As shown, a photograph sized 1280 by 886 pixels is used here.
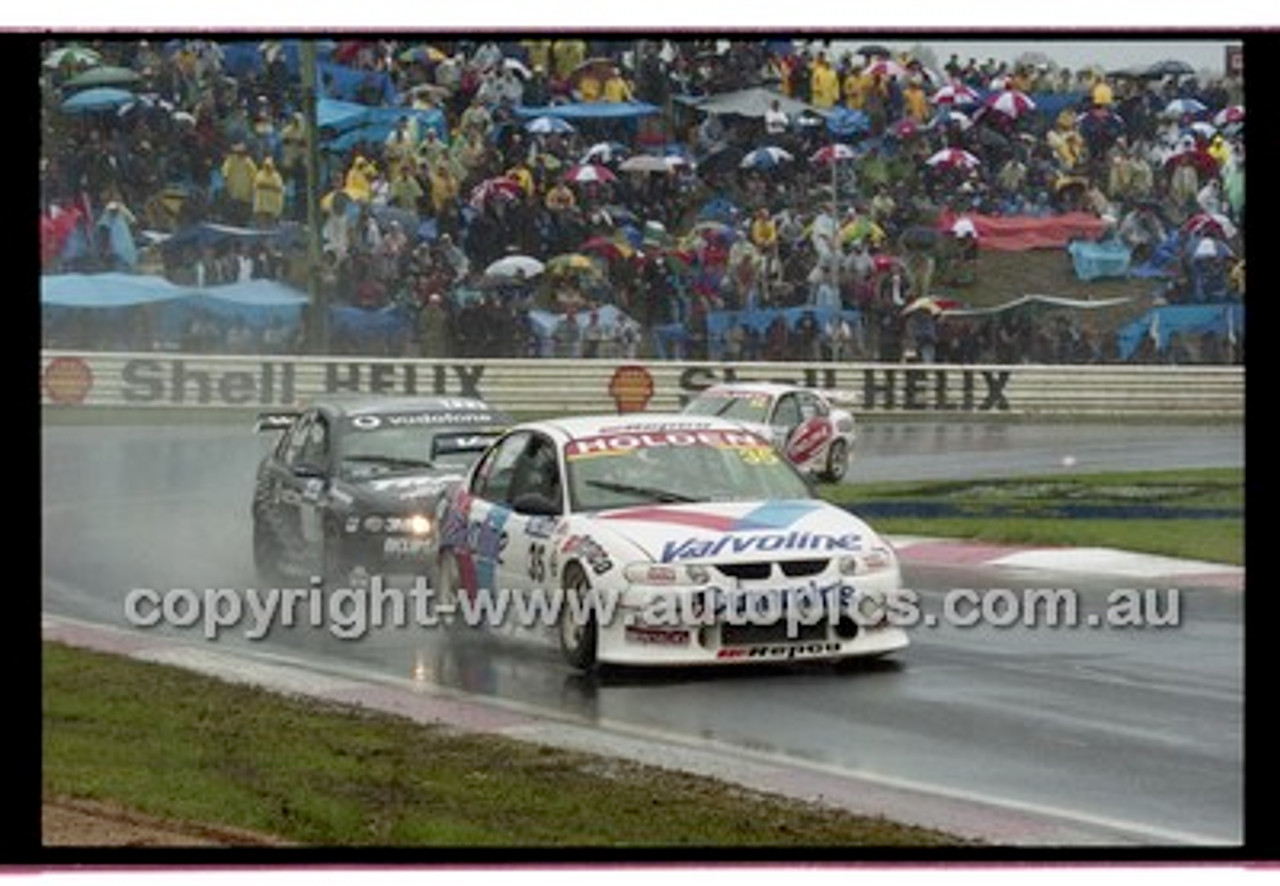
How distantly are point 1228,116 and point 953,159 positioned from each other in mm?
5957

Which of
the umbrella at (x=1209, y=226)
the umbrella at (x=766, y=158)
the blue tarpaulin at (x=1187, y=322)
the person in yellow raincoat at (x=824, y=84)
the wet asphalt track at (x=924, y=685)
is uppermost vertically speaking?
the person in yellow raincoat at (x=824, y=84)

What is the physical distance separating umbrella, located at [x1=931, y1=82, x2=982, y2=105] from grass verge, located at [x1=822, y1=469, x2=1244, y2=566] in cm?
342

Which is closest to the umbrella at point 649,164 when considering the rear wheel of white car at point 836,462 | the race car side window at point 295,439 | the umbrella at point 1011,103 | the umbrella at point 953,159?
the umbrella at point 1011,103

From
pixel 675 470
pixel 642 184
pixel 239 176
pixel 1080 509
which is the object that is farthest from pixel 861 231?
pixel 675 470

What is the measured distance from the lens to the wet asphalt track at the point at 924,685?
1016cm

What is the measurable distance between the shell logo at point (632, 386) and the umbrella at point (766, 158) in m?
3.18

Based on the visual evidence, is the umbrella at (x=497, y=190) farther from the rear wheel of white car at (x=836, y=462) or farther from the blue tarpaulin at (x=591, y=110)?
the rear wheel of white car at (x=836, y=462)

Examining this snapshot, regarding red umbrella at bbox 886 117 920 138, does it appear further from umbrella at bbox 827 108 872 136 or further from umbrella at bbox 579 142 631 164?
umbrella at bbox 579 142 631 164

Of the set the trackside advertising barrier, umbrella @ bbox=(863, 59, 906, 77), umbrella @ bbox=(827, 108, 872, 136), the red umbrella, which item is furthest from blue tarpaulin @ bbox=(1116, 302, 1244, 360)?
umbrella @ bbox=(863, 59, 906, 77)

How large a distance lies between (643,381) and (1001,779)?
10532mm

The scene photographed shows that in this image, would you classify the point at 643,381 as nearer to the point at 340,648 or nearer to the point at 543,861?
the point at 340,648

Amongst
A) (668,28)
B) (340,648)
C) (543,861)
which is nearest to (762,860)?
(543,861)

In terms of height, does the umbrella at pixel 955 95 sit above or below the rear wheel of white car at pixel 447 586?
above

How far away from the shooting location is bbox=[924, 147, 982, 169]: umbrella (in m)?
19.0
